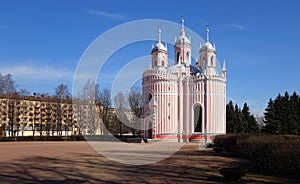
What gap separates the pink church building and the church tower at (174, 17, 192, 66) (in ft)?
13.9

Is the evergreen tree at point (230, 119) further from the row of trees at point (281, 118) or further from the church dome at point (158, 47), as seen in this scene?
the church dome at point (158, 47)

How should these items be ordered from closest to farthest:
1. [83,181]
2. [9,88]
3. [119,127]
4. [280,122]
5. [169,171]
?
[83,181], [169,171], [280,122], [9,88], [119,127]

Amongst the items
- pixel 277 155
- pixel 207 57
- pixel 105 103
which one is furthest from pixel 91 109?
pixel 277 155

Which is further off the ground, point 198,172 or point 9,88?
point 9,88

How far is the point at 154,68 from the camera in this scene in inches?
2279

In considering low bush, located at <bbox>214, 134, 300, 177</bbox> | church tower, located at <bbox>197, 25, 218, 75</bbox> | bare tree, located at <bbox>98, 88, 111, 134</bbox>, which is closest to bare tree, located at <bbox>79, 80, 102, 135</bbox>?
bare tree, located at <bbox>98, 88, 111, 134</bbox>

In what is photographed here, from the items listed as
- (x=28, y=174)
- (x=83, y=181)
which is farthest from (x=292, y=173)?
(x=28, y=174)

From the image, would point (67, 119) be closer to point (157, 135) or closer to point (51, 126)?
point (51, 126)

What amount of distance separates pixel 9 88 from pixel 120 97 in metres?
24.4

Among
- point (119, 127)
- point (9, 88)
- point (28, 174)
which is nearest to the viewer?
point (28, 174)

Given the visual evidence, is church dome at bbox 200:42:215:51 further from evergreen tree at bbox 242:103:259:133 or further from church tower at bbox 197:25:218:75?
evergreen tree at bbox 242:103:259:133

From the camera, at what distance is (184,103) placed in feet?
180

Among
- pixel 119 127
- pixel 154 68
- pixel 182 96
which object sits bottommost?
pixel 119 127

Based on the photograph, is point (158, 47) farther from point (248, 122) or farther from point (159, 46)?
point (248, 122)
